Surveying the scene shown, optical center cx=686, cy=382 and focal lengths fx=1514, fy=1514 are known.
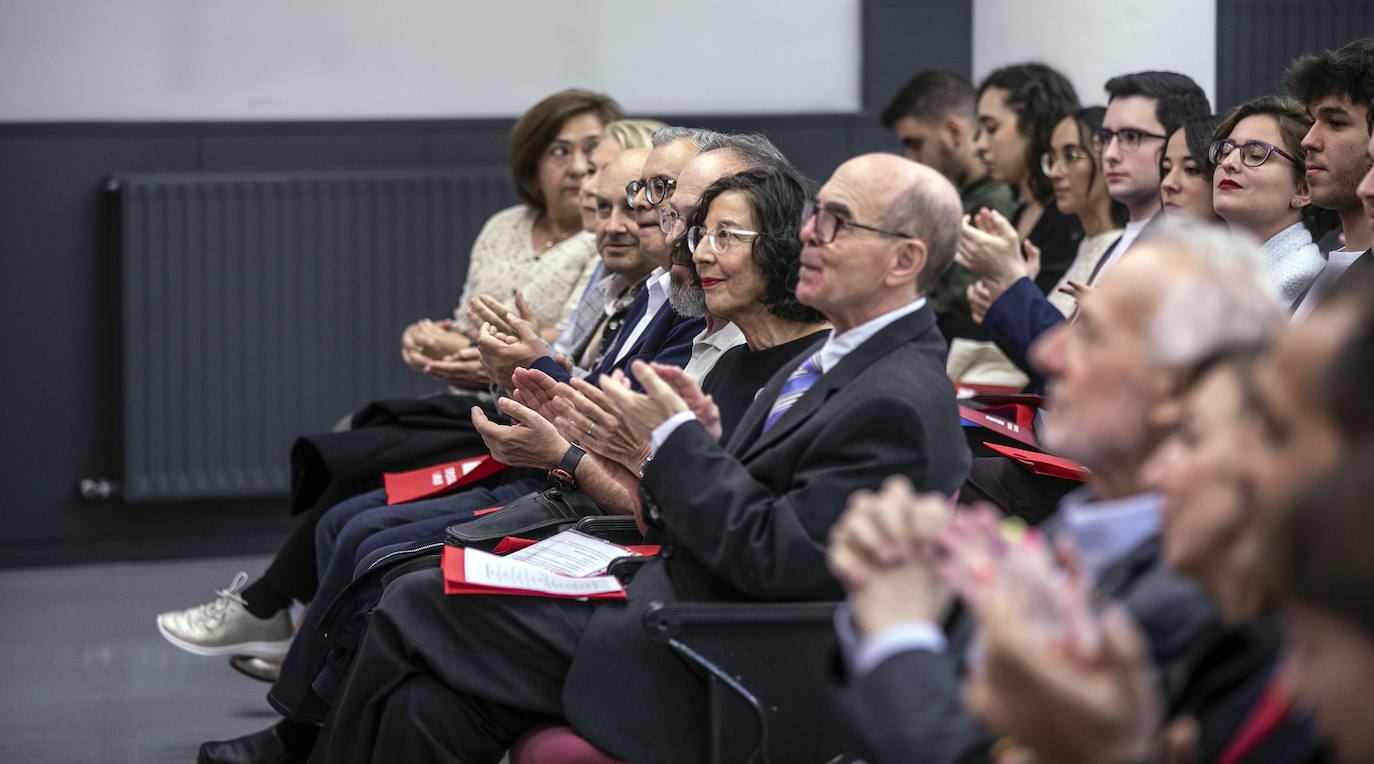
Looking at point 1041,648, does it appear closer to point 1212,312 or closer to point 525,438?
point 1212,312

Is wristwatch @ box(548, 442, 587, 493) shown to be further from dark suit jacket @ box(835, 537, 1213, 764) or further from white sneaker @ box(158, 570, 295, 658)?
dark suit jacket @ box(835, 537, 1213, 764)

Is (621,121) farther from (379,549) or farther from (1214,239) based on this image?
(1214,239)

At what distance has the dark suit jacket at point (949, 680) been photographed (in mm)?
1432

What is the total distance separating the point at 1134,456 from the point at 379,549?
208cm

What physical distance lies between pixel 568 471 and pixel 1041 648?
6.06 feet

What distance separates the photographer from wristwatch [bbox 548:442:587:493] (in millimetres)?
2990

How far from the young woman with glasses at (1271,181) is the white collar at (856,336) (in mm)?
1189

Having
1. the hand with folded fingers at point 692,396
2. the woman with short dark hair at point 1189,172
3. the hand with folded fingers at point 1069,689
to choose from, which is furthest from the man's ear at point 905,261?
the woman with short dark hair at point 1189,172

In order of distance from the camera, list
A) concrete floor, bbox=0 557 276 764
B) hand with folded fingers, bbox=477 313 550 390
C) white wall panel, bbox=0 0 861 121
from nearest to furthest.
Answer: hand with folded fingers, bbox=477 313 550 390, concrete floor, bbox=0 557 276 764, white wall panel, bbox=0 0 861 121

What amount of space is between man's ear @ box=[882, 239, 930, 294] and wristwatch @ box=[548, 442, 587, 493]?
912 millimetres

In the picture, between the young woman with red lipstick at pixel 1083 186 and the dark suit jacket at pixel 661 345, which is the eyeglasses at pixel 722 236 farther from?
the young woman with red lipstick at pixel 1083 186

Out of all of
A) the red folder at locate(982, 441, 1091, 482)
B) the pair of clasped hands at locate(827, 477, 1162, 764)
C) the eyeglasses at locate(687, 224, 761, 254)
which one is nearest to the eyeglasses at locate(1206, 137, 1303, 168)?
the red folder at locate(982, 441, 1091, 482)

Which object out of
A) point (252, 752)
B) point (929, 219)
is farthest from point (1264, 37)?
point (252, 752)

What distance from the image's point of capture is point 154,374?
554 centimetres
